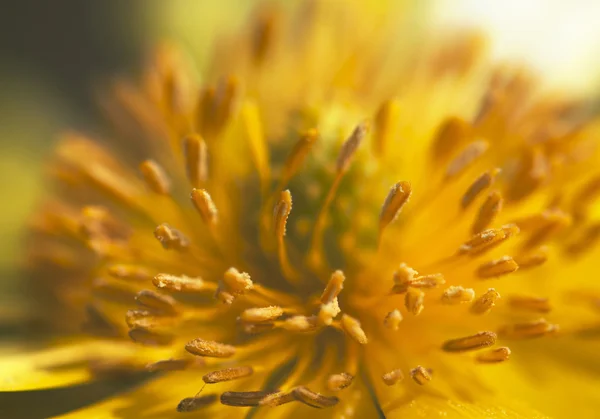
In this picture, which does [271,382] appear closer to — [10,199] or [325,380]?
[325,380]

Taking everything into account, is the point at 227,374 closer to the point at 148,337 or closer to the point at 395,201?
the point at 148,337

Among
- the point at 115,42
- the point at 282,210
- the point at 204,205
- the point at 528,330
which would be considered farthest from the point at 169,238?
the point at 115,42

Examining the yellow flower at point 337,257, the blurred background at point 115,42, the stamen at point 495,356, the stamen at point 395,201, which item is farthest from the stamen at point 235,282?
the blurred background at point 115,42

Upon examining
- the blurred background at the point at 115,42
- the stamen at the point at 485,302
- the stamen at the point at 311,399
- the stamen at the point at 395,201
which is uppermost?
the blurred background at the point at 115,42

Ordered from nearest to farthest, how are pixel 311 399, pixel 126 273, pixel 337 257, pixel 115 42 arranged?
1. pixel 311 399
2. pixel 126 273
3. pixel 337 257
4. pixel 115 42

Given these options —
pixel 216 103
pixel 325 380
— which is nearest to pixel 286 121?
pixel 216 103

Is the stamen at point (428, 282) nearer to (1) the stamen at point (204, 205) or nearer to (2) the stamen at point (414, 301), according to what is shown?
(2) the stamen at point (414, 301)

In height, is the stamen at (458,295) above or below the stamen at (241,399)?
above

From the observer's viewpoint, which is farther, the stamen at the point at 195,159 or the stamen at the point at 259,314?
the stamen at the point at 195,159
